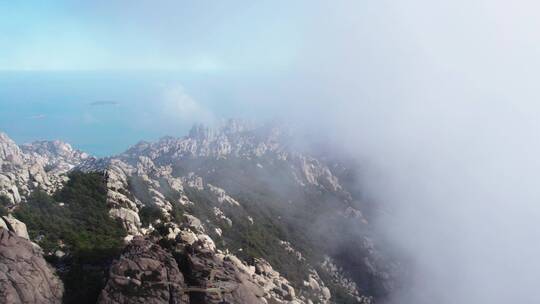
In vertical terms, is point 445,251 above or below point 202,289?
below

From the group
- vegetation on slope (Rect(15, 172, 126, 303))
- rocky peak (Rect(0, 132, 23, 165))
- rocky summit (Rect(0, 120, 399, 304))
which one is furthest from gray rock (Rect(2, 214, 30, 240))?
rocky peak (Rect(0, 132, 23, 165))

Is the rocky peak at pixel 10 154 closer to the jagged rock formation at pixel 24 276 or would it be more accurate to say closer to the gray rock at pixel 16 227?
the gray rock at pixel 16 227

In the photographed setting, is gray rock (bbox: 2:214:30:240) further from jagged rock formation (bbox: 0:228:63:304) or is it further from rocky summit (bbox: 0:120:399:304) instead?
jagged rock formation (bbox: 0:228:63:304)

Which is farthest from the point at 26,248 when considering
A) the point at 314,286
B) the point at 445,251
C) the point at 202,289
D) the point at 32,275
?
the point at 445,251

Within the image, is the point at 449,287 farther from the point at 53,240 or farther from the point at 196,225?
the point at 53,240

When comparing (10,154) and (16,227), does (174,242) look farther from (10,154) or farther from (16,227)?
(10,154)

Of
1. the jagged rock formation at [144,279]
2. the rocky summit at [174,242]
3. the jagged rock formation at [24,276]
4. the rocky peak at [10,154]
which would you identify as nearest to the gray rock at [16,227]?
the rocky summit at [174,242]
